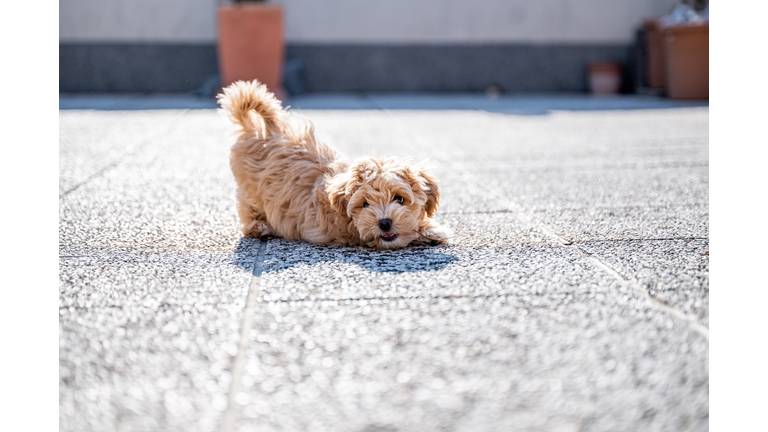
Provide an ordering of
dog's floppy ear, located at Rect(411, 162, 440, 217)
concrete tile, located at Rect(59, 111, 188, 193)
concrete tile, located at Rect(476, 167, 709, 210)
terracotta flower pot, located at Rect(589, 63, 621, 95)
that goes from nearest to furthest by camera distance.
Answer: dog's floppy ear, located at Rect(411, 162, 440, 217) → concrete tile, located at Rect(476, 167, 709, 210) → concrete tile, located at Rect(59, 111, 188, 193) → terracotta flower pot, located at Rect(589, 63, 621, 95)

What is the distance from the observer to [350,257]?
11.7 feet

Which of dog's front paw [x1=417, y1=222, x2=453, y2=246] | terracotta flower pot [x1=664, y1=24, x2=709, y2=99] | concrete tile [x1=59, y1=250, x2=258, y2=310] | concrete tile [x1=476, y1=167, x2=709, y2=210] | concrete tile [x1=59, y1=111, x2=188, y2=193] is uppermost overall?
terracotta flower pot [x1=664, y1=24, x2=709, y2=99]

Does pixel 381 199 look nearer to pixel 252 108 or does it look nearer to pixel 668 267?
pixel 252 108

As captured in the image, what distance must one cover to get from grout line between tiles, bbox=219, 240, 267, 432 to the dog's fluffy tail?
1.00m

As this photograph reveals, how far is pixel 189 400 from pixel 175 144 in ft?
20.2

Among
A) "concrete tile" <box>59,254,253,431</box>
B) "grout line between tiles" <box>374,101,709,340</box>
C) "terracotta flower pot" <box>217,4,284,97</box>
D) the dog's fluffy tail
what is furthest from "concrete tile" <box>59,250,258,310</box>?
"terracotta flower pot" <box>217,4,284,97</box>

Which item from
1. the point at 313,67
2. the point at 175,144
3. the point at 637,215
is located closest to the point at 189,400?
the point at 637,215

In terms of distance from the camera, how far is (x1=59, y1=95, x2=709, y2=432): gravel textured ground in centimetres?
206

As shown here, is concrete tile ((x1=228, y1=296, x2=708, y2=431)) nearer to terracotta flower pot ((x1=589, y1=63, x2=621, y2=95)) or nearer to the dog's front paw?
the dog's front paw

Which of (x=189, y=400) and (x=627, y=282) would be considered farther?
(x=627, y=282)

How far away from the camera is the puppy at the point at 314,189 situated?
3.64 m

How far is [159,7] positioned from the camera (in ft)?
46.3

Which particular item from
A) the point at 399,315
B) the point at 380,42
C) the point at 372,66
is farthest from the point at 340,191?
the point at 372,66

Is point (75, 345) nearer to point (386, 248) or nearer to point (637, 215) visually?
point (386, 248)
